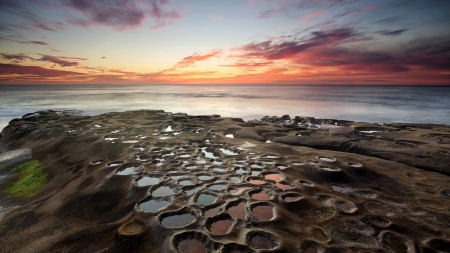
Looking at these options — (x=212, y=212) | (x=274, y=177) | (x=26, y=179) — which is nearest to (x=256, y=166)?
(x=274, y=177)

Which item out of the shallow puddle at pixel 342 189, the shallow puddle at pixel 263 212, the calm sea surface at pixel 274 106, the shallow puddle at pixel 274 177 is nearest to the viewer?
the shallow puddle at pixel 263 212

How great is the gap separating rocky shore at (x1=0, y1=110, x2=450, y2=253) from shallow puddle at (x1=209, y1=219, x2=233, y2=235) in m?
0.02

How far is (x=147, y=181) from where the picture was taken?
5.38 m

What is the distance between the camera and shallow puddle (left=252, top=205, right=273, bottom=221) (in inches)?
156

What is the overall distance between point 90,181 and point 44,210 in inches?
42.5

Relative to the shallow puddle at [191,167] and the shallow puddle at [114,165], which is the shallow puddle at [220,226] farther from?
the shallow puddle at [114,165]

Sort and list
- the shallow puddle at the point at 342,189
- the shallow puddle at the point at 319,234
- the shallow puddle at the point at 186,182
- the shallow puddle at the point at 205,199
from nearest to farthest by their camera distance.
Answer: the shallow puddle at the point at 319,234, the shallow puddle at the point at 205,199, the shallow puddle at the point at 342,189, the shallow puddle at the point at 186,182

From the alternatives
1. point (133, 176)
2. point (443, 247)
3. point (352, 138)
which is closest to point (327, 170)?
point (443, 247)

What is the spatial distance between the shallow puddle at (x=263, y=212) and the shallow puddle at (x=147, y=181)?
8.08 feet

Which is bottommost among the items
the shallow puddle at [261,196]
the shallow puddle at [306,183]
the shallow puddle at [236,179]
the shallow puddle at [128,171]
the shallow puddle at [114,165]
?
the shallow puddle at [114,165]

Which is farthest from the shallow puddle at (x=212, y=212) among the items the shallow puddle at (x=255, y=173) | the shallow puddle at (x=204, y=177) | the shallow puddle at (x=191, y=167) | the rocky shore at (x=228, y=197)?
the shallow puddle at (x=191, y=167)

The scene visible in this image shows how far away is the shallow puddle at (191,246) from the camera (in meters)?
3.20

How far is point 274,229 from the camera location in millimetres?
3609

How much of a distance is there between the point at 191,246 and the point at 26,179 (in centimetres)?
654
